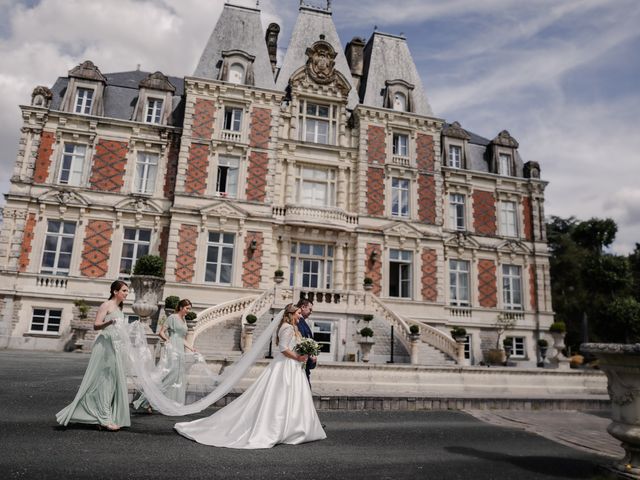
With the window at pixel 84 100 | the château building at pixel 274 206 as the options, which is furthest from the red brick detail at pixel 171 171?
the window at pixel 84 100

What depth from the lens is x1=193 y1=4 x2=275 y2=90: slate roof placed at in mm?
22797

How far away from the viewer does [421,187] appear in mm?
23781

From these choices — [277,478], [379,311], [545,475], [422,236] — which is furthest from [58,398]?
[422,236]

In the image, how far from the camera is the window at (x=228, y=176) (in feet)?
70.4

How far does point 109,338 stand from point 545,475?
553cm

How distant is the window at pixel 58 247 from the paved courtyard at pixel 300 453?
539 inches

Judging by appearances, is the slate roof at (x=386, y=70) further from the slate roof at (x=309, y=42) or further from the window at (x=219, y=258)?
the window at (x=219, y=258)

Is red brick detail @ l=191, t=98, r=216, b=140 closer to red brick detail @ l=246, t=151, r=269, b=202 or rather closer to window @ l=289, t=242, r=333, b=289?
red brick detail @ l=246, t=151, r=269, b=202

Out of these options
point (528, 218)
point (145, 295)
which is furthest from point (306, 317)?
point (528, 218)

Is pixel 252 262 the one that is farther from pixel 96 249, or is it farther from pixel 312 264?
pixel 96 249

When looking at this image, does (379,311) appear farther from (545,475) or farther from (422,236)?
(545,475)

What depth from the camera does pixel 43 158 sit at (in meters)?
20.3

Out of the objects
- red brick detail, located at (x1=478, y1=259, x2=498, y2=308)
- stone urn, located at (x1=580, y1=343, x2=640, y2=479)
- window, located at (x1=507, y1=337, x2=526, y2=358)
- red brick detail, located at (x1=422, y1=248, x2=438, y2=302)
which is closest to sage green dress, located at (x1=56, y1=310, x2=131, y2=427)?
stone urn, located at (x1=580, y1=343, x2=640, y2=479)

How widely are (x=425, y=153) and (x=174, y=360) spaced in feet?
64.9
